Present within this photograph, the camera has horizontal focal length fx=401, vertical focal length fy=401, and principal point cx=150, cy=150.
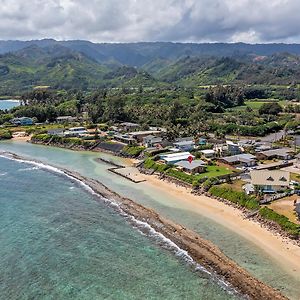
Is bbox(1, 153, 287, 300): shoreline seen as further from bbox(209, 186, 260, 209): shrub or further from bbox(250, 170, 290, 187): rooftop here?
bbox(250, 170, 290, 187): rooftop

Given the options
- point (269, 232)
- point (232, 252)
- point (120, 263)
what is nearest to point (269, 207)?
point (269, 232)

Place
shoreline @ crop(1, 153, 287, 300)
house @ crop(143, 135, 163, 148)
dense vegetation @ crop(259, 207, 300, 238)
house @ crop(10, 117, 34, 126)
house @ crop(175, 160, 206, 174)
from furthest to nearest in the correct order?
house @ crop(10, 117, 34, 126) → house @ crop(143, 135, 163, 148) → house @ crop(175, 160, 206, 174) → dense vegetation @ crop(259, 207, 300, 238) → shoreline @ crop(1, 153, 287, 300)

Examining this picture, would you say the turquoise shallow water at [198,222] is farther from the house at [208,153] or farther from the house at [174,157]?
the house at [208,153]

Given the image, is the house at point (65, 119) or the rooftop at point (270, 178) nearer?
the rooftop at point (270, 178)

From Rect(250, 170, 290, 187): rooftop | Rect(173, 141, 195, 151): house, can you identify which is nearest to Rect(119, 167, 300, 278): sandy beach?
Rect(250, 170, 290, 187): rooftop

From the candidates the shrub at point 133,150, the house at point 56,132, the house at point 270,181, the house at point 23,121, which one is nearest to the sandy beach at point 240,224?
the house at point 270,181

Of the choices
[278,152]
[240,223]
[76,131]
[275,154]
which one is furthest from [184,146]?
[240,223]
